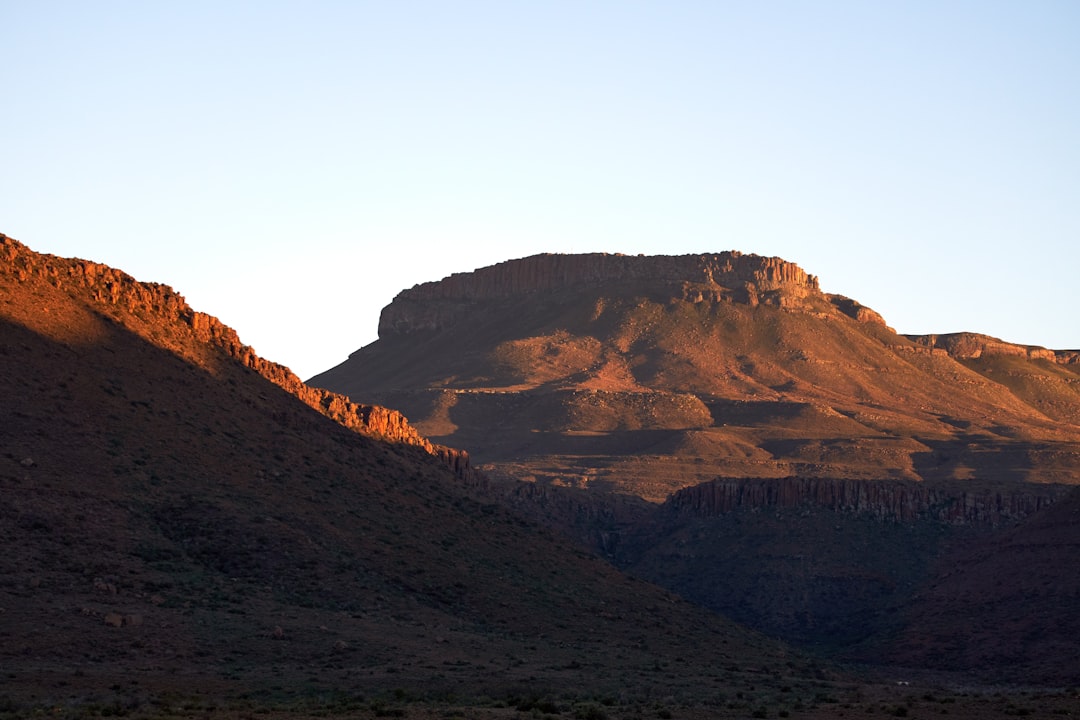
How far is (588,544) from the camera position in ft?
363

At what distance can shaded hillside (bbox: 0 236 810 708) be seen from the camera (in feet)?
177

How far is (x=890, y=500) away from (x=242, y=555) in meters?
52.9

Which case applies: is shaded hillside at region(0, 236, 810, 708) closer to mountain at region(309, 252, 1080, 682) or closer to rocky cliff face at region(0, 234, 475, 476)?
rocky cliff face at region(0, 234, 475, 476)

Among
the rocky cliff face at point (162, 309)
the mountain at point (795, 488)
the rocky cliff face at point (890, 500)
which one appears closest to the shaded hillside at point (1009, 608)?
the mountain at point (795, 488)

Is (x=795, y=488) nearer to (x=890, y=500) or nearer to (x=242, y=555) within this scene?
(x=890, y=500)

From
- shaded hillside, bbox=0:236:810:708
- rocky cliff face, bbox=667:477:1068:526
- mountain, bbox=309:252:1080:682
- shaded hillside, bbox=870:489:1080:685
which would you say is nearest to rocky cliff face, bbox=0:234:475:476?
shaded hillside, bbox=0:236:810:708

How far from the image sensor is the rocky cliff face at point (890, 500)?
355 ft

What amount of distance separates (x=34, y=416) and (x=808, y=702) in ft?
99.8

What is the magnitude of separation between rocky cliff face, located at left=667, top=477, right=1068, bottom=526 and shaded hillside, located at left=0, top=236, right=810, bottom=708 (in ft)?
95.6

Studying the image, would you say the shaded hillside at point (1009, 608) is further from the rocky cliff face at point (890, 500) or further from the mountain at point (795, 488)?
the rocky cliff face at point (890, 500)

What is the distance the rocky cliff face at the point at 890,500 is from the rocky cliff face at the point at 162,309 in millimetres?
27871

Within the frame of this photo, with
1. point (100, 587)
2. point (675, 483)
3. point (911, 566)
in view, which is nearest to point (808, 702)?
point (100, 587)

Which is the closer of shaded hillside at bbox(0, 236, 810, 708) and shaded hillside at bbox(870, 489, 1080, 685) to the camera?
shaded hillside at bbox(0, 236, 810, 708)

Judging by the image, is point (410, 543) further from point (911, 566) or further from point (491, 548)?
point (911, 566)
